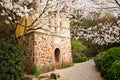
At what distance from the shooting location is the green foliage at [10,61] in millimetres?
9034

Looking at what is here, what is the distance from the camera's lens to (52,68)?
1742cm

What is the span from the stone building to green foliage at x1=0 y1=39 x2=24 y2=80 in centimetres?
515

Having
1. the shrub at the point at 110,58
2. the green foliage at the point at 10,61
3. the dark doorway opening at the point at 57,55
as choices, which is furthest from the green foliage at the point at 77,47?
the green foliage at the point at 10,61

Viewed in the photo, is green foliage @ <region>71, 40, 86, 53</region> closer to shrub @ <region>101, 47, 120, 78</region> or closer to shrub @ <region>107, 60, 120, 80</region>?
shrub @ <region>101, 47, 120, 78</region>

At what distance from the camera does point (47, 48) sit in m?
17.5

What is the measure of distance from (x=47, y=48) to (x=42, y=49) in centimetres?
63

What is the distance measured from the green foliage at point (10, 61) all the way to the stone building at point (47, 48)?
5150mm

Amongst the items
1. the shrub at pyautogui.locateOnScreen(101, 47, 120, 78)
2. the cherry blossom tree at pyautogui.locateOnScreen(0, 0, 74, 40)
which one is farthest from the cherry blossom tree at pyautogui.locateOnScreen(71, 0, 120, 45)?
the shrub at pyautogui.locateOnScreen(101, 47, 120, 78)

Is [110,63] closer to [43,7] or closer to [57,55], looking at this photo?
[43,7]

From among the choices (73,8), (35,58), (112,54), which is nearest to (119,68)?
(112,54)

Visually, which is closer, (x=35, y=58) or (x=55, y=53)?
(x=35, y=58)

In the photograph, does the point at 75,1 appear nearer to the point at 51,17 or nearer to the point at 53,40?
the point at 51,17

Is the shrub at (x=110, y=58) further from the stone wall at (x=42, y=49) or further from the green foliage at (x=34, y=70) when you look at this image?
the stone wall at (x=42, y=49)

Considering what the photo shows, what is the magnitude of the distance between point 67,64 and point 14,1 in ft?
31.5
